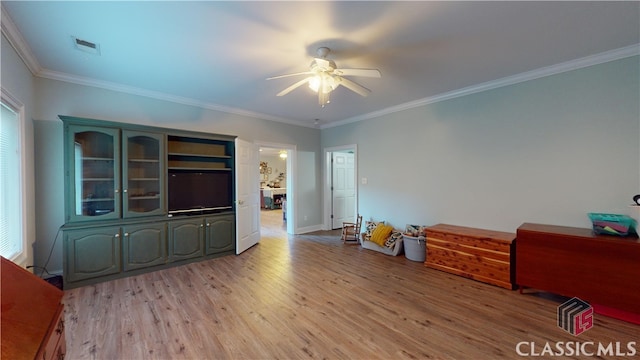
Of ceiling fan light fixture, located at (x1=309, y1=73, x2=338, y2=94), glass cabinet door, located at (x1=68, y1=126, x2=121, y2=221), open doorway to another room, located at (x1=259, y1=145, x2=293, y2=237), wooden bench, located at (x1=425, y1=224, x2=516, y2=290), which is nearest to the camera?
ceiling fan light fixture, located at (x1=309, y1=73, x2=338, y2=94)

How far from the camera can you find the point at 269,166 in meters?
11.7

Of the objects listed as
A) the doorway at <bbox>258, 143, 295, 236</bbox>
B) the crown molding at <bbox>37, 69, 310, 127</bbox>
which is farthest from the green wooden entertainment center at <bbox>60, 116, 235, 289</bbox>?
the doorway at <bbox>258, 143, 295, 236</bbox>

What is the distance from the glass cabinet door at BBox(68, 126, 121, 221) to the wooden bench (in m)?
4.39

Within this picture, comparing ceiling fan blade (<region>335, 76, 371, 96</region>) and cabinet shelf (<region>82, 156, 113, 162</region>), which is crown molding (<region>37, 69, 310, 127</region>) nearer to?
cabinet shelf (<region>82, 156, 113, 162</region>)

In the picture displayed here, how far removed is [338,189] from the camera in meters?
6.34

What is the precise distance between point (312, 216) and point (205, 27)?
4.57m

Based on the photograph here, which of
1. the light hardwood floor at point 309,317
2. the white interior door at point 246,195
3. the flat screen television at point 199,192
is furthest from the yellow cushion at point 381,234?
the flat screen television at point 199,192

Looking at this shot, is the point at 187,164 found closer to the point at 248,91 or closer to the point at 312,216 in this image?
the point at 248,91

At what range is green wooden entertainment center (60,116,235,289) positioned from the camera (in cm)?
301

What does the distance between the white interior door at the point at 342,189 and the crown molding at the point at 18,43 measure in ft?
16.3

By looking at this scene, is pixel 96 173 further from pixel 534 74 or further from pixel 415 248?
pixel 534 74

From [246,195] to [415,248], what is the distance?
3.02m

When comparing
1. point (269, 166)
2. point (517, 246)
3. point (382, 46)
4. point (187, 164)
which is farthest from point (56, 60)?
point (269, 166)

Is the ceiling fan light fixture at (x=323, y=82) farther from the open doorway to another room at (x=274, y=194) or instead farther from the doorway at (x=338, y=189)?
the doorway at (x=338, y=189)
